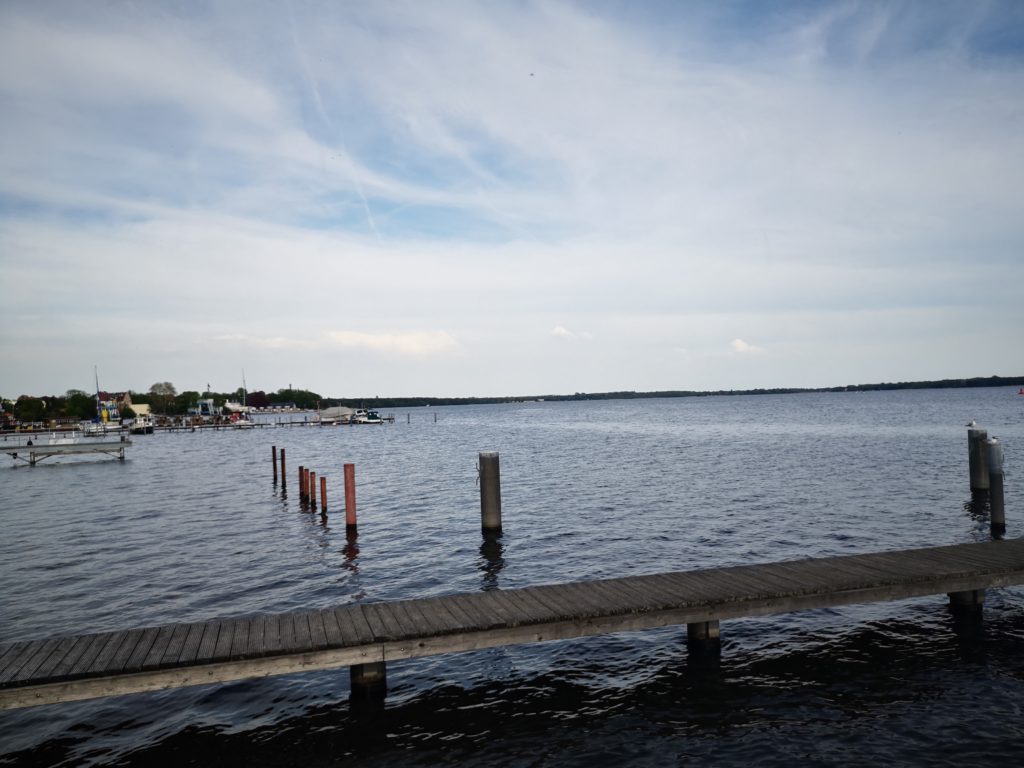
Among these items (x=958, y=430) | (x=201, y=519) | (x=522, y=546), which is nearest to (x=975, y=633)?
(x=522, y=546)

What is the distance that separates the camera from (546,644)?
12406 mm

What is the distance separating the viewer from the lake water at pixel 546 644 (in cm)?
891

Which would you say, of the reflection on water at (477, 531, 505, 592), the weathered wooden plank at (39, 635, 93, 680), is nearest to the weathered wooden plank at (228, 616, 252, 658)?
the weathered wooden plank at (39, 635, 93, 680)

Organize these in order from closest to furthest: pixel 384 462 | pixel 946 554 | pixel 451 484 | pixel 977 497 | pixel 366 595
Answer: pixel 946 554, pixel 366 595, pixel 977 497, pixel 451 484, pixel 384 462

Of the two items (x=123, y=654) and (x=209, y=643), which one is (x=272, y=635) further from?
(x=123, y=654)

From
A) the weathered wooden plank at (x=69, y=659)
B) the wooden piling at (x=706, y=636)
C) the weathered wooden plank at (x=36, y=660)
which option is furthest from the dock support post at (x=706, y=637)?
the weathered wooden plank at (x=36, y=660)

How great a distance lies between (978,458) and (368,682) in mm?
22669

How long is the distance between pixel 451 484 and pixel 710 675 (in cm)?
2601

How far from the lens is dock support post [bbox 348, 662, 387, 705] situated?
9906 mm

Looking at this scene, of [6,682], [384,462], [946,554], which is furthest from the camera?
[384,462]

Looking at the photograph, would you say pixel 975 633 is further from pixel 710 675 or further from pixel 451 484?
pixel 451 484

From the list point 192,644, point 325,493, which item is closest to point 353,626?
point 192,644

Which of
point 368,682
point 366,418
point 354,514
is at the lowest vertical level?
point 368,682

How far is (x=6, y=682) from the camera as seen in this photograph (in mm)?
8047
